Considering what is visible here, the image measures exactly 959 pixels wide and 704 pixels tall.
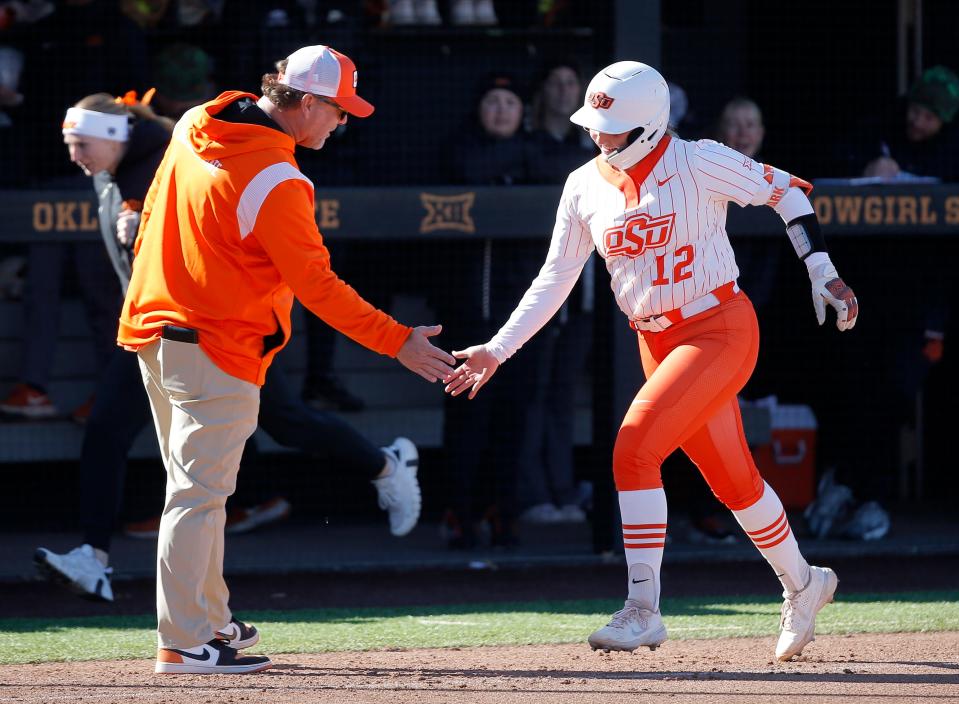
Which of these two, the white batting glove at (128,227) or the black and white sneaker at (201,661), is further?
the white batting glove at (128,227)

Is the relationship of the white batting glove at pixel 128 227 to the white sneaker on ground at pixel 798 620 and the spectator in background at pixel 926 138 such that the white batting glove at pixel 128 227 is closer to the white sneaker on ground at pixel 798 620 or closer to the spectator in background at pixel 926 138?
the white sneaker on ground at pixel 798 620

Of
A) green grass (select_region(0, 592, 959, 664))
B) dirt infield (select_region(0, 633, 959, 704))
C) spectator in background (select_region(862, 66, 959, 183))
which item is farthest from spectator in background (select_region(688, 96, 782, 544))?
dirt infield (select_region(0, 633, 959, 704))

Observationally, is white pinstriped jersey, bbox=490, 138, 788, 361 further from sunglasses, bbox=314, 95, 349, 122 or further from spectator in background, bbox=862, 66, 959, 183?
spectator in background, bbox=862, 66, 959, 183

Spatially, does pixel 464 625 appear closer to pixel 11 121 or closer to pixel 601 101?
pixel 601 101

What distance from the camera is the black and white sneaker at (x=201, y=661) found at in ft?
14.7

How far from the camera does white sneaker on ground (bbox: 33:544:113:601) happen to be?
550cm

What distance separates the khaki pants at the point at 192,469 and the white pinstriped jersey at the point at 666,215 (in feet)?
3.94

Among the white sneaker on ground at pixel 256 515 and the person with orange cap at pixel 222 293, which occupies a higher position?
the person with orange cap at pixel 222 293

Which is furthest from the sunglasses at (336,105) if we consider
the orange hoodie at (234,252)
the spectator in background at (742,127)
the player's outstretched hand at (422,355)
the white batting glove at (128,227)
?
the spectator in background at (742,127)

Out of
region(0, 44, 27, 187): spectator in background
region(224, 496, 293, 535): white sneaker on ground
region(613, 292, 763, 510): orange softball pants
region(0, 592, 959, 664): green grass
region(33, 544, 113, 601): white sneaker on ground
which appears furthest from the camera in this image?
region(224, 496, 293, 535): white sneaker on ground

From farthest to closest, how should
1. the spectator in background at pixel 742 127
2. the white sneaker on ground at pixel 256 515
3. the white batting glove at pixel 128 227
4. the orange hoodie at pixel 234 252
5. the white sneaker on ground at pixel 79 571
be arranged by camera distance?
1. the white sneaker on ground at pixel 256 515
2. the spectator in background at pixel 742 127
3. the white batting glove at pixel 128 227
4. the white sneaker on ground at pixel 79 571
5. the orange hoodie at pixel 234 252

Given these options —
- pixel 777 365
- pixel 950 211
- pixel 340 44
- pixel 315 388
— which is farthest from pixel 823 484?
pixel 340 44

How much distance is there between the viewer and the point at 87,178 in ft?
23.4

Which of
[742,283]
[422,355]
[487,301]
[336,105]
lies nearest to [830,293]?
[422,355]
